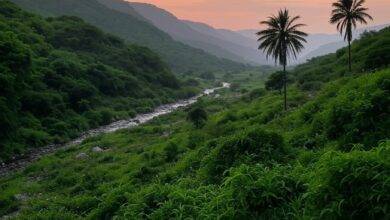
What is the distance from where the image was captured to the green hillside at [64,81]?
218ft

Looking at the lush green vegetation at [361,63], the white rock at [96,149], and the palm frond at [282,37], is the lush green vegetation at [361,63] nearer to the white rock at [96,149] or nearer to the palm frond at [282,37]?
the palm frond at [282,37]

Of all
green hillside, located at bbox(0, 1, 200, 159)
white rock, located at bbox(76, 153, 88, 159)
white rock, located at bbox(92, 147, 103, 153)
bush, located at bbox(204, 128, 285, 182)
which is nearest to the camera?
bush, located at bbox(204, 128, 285, 182)

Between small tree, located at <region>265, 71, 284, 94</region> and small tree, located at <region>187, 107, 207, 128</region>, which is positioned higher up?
small tree, located at <region>265, 71, 284, 94</region>

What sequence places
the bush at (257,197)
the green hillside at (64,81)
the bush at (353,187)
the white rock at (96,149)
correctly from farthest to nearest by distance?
the green hillside at (64,81)
the white rock at (96,149)
the bush at (257,197)
the bush at (353,187)

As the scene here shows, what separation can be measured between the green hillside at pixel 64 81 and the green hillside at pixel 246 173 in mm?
10833

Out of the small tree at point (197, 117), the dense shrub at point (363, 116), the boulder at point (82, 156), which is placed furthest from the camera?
the small tree at point (197, 117)

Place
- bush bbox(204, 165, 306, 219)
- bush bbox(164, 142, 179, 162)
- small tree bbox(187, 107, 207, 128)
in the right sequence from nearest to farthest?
bush bbox(204, 165, 306, 219) < bush bbox(164, 142, 179, 162) < small tree bbox(187, 107, 207, 128)

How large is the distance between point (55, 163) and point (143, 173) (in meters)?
17.9

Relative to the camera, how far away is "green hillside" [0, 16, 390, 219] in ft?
47.2

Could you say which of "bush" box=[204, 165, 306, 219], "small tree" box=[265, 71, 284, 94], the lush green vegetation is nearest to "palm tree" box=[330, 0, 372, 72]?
the lush green vegetation

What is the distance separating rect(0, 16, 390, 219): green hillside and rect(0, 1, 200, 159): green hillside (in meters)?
10.8

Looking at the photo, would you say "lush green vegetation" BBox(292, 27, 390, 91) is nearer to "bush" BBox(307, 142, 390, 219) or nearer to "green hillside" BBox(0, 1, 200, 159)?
"green hillside" BBox(0, 1, 200, 159)

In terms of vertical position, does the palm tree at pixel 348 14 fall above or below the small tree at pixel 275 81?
above

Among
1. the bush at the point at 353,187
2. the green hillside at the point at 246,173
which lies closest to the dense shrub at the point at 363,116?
the green hillside at the point at 246,173
